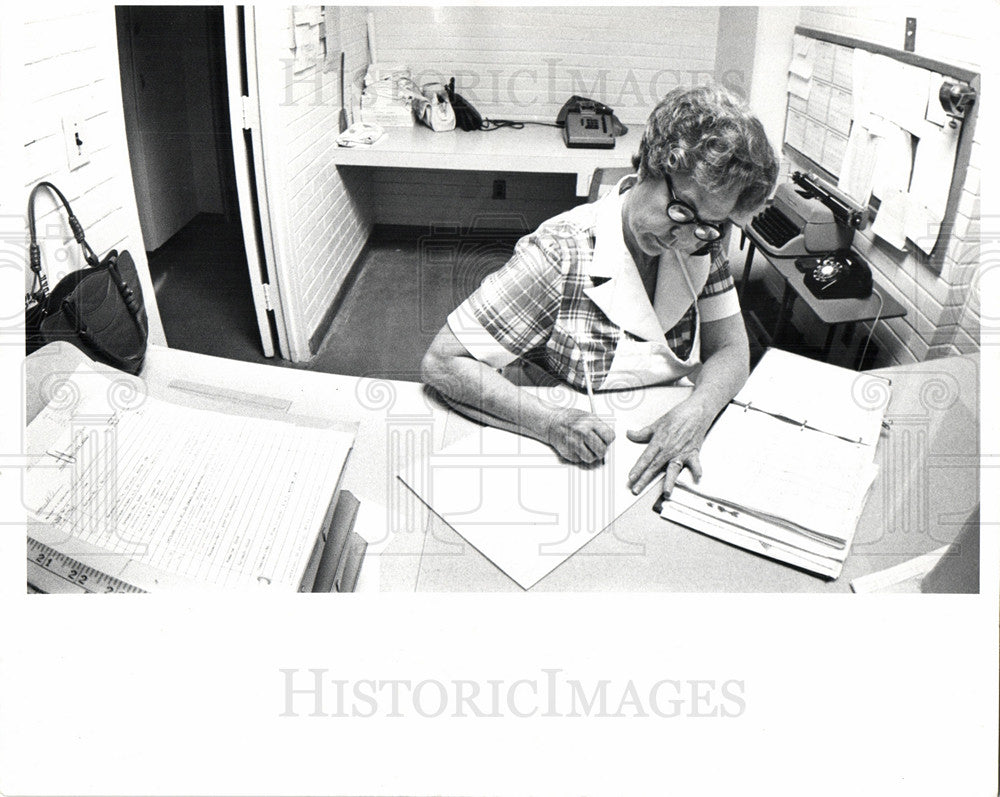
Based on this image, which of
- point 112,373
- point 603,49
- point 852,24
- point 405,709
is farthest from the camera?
point 603,49

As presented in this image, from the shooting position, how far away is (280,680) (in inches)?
29.2

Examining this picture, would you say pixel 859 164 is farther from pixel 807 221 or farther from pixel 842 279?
pixel 842 279

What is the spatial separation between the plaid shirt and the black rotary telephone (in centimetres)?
71

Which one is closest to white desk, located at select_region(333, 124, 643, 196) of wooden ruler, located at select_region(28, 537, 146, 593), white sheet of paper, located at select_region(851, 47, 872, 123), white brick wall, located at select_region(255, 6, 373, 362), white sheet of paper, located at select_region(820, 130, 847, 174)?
white brick wall, located at select_region(255, 6, 373, 362)

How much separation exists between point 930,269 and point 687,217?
0.97 meters

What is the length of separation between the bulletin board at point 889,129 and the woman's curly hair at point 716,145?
82 centimetres

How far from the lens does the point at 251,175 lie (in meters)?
2.21

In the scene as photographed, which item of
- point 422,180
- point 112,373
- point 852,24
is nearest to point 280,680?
point 112,373

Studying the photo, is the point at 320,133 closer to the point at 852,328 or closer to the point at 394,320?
the point at 394,320

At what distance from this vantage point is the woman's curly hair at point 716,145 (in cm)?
100

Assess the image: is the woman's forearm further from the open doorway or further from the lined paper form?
the open doorway

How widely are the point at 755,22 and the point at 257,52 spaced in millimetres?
2014

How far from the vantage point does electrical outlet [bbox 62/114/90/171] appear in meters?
1.01

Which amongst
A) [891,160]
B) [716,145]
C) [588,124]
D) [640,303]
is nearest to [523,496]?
[640,303]
